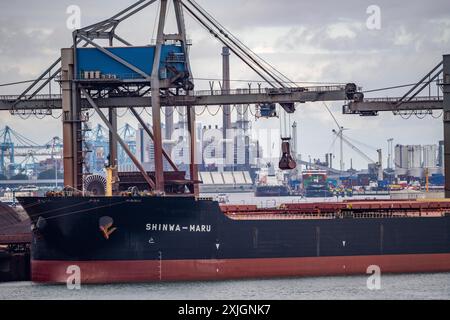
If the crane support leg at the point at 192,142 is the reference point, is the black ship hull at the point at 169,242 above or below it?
below

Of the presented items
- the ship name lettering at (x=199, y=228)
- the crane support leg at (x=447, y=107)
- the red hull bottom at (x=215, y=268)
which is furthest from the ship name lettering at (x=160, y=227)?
the crane support leg at (x=447, y=107)

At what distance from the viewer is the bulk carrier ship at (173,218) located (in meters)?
56.9

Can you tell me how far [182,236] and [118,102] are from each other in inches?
381

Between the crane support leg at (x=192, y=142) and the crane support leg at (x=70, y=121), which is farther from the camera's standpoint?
the crane support leg at (x=192, y=142)

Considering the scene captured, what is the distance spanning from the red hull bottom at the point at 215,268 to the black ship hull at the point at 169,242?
0.05 metres

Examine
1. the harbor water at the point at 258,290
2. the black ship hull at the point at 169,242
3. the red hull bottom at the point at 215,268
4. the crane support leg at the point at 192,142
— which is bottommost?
the harbor water at the point at 258,290

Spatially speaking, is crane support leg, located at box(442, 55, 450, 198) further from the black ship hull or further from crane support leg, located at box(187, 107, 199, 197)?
crane support leg, located at box(187, 107, 199, 197)

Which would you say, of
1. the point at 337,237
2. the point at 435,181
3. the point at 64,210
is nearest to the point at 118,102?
the point at 64,210

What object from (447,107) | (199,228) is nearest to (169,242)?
(199,228)

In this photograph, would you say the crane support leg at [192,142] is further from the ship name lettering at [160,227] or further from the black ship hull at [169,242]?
the ship name lettering at [160,227]

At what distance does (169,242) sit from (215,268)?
101 inches

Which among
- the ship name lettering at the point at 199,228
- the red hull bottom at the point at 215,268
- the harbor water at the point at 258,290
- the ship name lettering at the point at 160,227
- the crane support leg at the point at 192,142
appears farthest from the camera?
the crane support leg at the point at 192,142

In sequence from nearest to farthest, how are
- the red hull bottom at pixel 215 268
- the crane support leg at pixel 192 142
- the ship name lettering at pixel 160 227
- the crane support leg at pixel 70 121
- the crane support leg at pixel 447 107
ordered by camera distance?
the red hull bottom at pixel 215 268
the ship name lettering at pixel 160 227
the crane support leg at pixel 70 121
the crane support leg at pixel 447 107
the crane support leg at pixel 192 142

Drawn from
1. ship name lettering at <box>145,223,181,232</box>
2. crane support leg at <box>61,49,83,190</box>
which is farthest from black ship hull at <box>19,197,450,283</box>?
crane support leg at <box>61,49,83,190</box>
